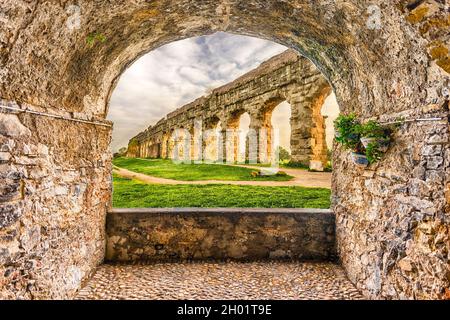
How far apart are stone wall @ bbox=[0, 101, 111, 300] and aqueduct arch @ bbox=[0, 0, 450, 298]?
0.5 inches

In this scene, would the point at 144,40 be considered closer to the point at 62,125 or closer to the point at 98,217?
the point at 62,125

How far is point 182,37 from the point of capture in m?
4.07

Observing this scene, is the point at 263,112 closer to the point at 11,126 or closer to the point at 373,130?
the point at 373,130

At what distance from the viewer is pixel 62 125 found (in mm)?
3084

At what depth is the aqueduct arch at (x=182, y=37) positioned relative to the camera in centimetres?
223

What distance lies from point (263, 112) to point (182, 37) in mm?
11122

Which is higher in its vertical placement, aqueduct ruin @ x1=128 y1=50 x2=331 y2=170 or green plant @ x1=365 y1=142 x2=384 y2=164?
aqueduct ruin @ x1=128 y1=50 x2=331 y2=170

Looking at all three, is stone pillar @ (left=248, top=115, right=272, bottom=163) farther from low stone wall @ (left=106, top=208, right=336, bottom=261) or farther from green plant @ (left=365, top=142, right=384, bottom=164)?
green plant @ (left=365, top=142, right=384, bottom=164)

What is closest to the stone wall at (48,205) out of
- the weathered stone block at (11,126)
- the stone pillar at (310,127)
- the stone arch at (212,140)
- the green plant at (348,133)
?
the weathered stone block at (11,126)

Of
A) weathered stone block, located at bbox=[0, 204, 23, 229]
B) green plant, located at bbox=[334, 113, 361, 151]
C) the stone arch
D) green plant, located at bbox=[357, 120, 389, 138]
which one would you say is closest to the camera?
weathered stone block, located at bbox=[0, 204, 23, 229]

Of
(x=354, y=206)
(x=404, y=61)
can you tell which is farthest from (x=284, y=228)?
(x=404, y=61)

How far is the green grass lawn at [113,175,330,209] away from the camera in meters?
5.91

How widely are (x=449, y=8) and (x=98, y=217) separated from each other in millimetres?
4492

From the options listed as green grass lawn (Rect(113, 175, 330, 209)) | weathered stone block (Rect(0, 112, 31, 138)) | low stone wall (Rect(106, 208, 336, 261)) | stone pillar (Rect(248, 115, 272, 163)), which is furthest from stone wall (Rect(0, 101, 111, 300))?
stone pillar (Rect(248, 115, 272, 163))
